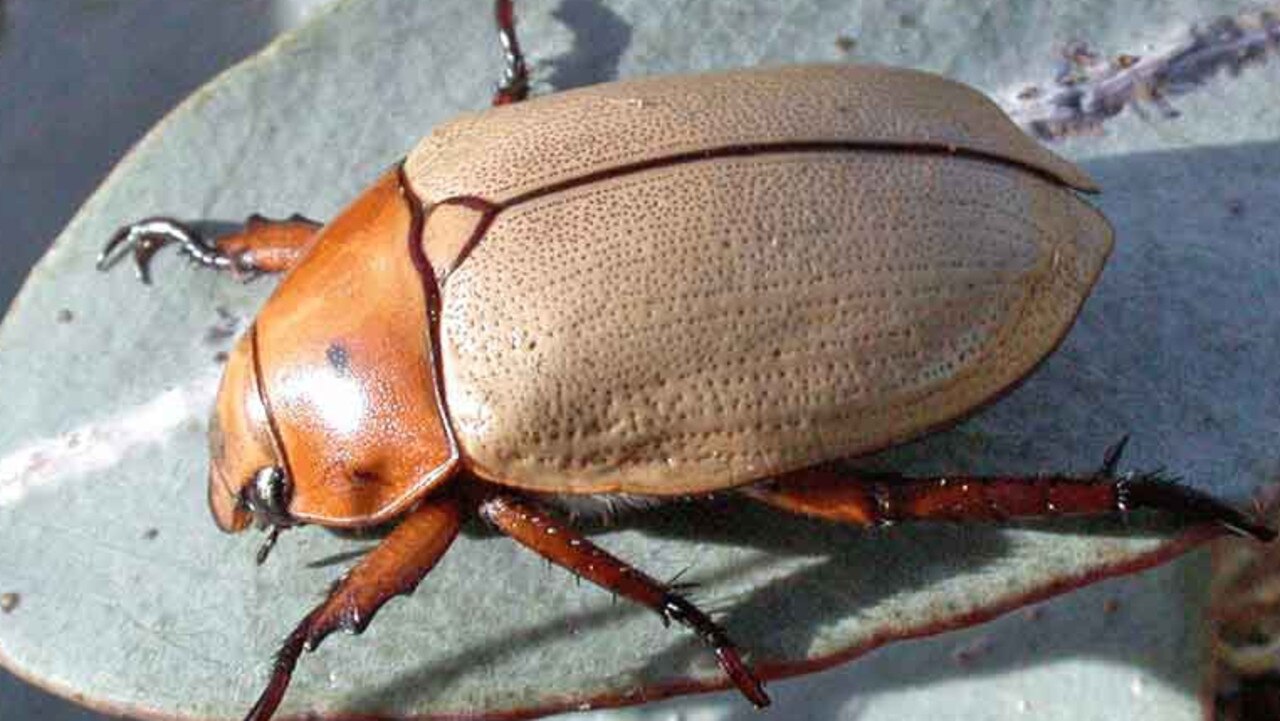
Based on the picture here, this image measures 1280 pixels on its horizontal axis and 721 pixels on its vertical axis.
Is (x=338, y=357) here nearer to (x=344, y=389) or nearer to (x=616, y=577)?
(x=344, y=389)

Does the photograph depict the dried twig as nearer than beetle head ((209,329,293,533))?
No

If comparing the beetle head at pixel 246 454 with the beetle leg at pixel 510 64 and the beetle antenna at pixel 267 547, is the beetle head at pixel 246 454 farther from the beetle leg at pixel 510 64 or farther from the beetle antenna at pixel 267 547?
the beetle leg at pixel 510 64

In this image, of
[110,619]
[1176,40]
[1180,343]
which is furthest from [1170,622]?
[110,619]

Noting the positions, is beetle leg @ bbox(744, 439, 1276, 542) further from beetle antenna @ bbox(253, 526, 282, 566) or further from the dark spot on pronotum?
beetle antenna @ bbox(253, 526, 282, 566)

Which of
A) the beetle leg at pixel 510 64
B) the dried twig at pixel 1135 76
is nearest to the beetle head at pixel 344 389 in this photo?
the beetle leg at pixel 510 64

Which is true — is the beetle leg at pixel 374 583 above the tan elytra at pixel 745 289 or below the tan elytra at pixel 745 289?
below

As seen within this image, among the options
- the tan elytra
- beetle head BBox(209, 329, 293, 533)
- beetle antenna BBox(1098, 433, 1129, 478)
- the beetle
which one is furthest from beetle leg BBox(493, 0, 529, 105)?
beetle antenna BBox(1098, 433, 1129, 478)

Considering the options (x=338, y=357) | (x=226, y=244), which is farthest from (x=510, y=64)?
(x=338, y=357)
